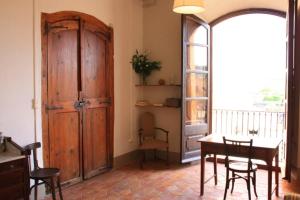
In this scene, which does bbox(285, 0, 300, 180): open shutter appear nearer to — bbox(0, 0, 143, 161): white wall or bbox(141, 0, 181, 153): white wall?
bbox(141, 0, 181, 153): white wall

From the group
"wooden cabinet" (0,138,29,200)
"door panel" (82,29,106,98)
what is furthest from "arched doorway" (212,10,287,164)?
"wooden cabinet" (0,138,29,200)

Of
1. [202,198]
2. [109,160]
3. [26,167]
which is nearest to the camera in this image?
[26,167]

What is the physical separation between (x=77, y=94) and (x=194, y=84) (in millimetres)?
2091

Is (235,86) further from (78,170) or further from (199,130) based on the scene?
(78,170)

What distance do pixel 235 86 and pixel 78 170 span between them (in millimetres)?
5229

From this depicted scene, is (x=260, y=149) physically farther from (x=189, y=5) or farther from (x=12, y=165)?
(x=12, y=165)

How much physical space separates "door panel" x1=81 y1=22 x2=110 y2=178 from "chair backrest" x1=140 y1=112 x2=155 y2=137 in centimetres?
85

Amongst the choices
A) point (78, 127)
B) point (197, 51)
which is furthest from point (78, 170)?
point (197, 51)

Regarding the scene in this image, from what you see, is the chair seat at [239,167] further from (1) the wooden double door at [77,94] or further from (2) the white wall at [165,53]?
(1) the wooden double door at [77,94]

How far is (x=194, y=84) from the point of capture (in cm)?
510

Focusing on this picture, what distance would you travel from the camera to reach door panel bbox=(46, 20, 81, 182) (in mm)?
3834

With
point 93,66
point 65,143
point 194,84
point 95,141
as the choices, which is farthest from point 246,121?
point 65,143

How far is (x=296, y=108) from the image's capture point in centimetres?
427

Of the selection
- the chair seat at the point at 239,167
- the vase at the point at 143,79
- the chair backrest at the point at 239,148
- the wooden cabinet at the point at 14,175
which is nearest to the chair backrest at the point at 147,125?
the vase at the point at 143,79
